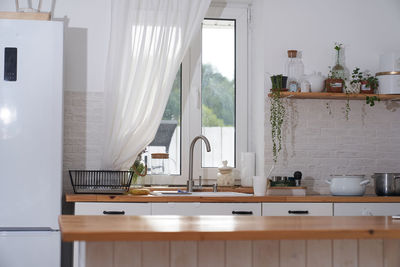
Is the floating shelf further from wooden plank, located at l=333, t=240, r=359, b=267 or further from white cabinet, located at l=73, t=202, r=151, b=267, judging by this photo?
wooden plank, located at l=333, t=240, r=359, b=267

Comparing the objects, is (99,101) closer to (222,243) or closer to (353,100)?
(353,100)

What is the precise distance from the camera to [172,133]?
478cm

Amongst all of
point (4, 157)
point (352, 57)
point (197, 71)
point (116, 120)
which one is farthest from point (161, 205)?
point (352, 57)

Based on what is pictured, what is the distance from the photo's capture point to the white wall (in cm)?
460

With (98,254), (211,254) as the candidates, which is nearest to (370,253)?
(211,254)

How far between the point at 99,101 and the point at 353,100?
2.03 m

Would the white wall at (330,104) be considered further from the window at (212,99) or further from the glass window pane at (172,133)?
the glass window pane at (172,133)

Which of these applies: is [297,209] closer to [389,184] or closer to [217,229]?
[389,184]

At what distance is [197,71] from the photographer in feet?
15.8

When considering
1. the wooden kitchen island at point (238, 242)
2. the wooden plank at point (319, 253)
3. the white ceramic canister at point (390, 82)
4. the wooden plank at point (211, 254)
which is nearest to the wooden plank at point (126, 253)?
the wooden kitchen island at point (238, 242)

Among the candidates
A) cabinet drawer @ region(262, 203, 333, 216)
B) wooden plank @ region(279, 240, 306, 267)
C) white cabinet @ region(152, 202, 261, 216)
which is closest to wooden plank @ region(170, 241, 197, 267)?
wooden plank @ region(279, 240, 306, 267)

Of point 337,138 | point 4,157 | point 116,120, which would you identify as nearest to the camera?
point 4,157

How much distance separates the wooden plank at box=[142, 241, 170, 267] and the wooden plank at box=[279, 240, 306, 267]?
1.51 feet

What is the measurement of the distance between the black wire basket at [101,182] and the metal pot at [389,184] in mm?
1818
